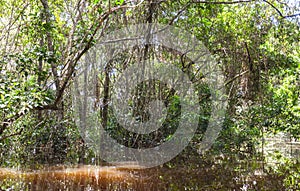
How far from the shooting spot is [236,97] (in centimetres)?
837

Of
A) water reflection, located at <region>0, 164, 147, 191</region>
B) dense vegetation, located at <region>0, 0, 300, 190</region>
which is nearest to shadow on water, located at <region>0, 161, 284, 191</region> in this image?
water reflection, located at <region>0, 164, 147, 191</region>

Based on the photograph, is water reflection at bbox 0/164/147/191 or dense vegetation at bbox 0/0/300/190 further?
dense vegetation at bbox 0/0/300/190

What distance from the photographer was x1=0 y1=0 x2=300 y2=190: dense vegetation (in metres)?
6.52

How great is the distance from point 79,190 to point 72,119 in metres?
2.92

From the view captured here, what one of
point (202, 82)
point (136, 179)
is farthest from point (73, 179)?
point (202, 82)

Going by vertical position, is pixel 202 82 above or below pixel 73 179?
above

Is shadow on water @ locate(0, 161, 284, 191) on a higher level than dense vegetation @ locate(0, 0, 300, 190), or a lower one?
lower

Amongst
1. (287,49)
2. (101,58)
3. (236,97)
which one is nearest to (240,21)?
(287,49)

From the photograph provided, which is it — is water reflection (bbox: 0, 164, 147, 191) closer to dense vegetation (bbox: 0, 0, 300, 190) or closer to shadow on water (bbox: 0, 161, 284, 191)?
shadow on water (bbox: 0, 161, 284, 191)

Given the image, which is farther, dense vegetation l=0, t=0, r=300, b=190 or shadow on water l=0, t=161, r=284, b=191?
dense vegetation l=0, t=0, r=300, b=190

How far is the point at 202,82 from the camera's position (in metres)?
8.16

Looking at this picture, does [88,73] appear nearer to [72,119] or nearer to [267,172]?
[72,119]

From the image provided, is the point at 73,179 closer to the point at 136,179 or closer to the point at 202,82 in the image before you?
the point at 136,179

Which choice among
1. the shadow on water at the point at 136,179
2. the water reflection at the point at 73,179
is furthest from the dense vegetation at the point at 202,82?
the water reflection at the point at 73,179
